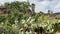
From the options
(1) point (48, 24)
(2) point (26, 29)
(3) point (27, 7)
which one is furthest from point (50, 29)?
(3) point (27, 7)

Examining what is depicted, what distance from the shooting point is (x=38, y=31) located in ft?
19.6

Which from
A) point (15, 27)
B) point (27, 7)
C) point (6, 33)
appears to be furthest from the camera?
point (27, 7)

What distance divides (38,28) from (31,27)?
0.19m

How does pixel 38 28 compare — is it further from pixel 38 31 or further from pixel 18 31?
pixel 18 31

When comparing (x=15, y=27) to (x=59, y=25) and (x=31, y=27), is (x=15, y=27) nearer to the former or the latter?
(x=31, y=27)

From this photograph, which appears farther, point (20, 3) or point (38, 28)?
point (20, 3)

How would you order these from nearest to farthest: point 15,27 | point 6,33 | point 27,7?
1. point 6,33
2. point 15,27
3. point 27,7

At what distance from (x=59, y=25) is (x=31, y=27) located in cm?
88

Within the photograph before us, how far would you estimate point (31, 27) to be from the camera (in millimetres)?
5965

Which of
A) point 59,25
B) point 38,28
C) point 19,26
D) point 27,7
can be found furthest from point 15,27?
point 27,7

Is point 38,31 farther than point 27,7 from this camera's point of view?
No

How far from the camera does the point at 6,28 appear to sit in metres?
6.02

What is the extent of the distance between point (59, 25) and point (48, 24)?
1.32ft

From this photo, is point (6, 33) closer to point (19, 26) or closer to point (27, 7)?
point (19, 26)
